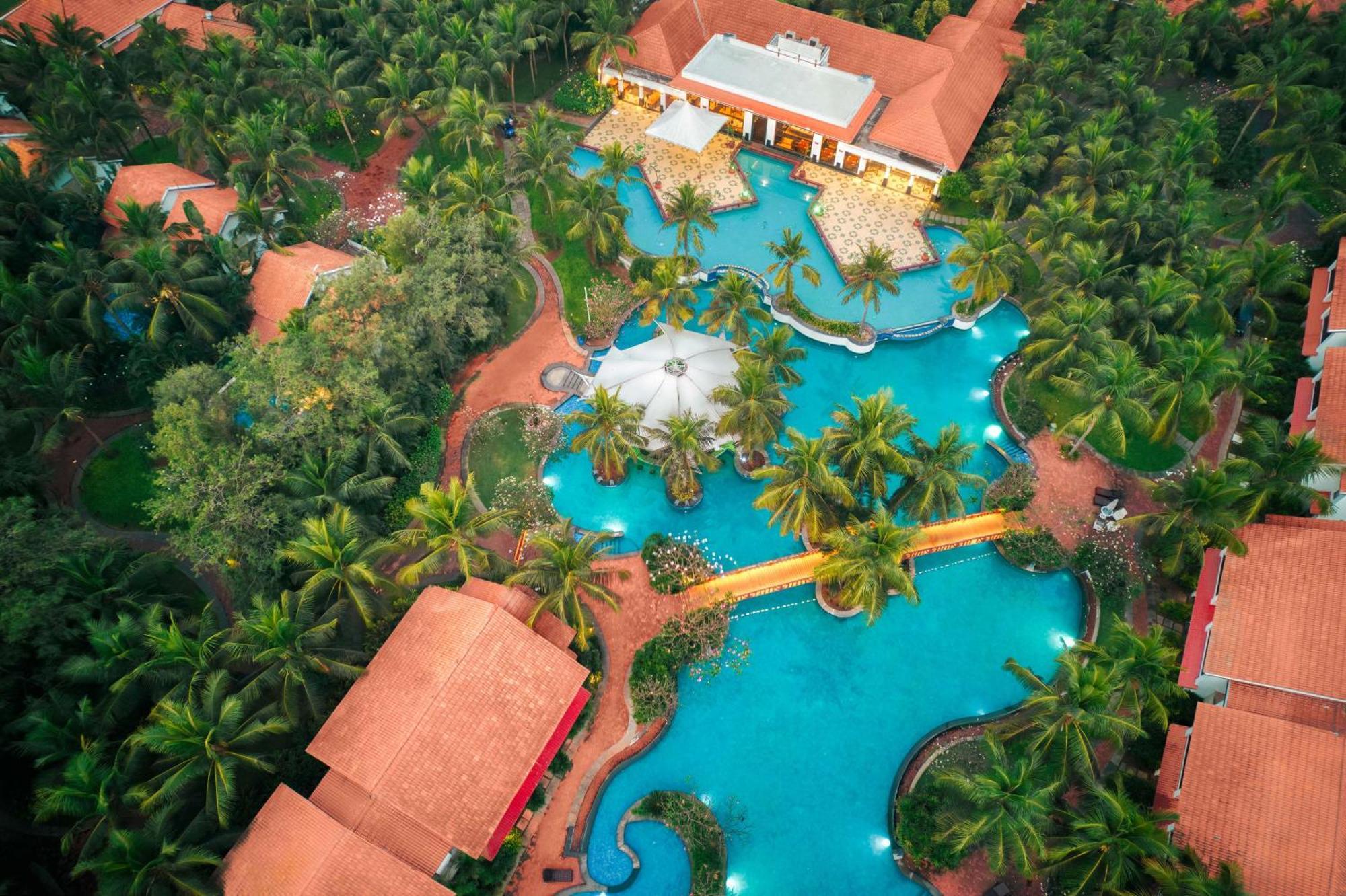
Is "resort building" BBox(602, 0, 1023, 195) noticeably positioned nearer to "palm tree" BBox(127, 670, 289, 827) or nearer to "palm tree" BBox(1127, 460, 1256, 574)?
"palm tree" BBox(1127, 460, 1256, 574)

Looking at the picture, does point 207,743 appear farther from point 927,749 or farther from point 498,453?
point 927,749

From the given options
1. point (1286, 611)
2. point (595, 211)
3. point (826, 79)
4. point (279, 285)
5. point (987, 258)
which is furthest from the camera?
point (826, 79)

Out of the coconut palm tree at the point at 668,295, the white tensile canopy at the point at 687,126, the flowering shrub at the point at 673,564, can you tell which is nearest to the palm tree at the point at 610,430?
the flowering shrub at the point at 673,564

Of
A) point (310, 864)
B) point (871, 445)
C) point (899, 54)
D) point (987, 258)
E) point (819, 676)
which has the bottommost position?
point (819, 676)

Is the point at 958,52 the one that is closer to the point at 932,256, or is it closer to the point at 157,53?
the point at 932,256

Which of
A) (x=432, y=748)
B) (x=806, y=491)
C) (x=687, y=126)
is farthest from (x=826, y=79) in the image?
(x=432, y=748)

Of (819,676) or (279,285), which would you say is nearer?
(819,676)
